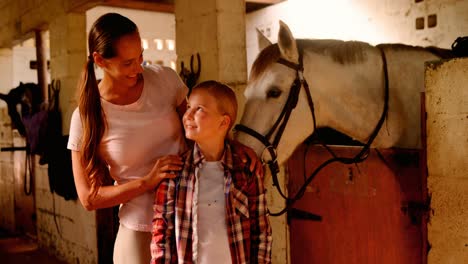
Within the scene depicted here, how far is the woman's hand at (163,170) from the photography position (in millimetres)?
1527

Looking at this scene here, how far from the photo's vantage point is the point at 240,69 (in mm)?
2883

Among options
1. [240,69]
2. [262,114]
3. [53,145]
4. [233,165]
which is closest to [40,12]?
[53,145]

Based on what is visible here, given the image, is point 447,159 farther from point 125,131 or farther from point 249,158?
point 125,131

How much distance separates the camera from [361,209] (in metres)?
2.41

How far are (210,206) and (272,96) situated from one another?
832 mm

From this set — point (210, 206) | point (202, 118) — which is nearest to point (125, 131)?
point (202, 118)

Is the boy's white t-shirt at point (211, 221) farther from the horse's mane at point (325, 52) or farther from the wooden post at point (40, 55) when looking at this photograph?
the wooden post at point (40, 55)

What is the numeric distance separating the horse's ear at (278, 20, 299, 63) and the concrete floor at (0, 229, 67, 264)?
404cm

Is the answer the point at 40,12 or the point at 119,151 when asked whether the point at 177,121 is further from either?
the point at 40,12

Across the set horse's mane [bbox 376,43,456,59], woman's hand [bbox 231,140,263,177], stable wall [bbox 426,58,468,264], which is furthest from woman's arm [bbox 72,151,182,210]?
horse's mane [bbox 376,43,456,59]

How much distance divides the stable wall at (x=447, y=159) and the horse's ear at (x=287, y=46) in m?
0.63

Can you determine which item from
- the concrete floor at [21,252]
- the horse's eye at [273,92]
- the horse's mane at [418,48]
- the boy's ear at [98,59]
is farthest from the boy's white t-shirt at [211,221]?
the concrete floor at [21,252]

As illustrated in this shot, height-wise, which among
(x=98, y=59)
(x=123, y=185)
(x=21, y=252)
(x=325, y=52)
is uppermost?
(x=325, y=52)

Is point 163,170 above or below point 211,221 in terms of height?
above
